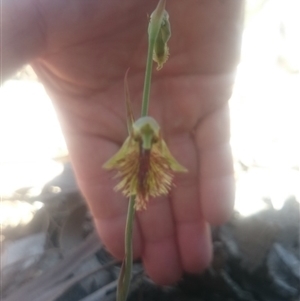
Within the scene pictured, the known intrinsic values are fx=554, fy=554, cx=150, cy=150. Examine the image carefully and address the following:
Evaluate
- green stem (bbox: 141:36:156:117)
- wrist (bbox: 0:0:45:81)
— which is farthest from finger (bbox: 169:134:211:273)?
green stem (bbox: 141:36:156:117)

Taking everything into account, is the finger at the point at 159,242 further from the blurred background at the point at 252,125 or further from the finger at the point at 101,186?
the blurred background at the point at 252,125

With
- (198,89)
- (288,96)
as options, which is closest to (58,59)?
(198,89)

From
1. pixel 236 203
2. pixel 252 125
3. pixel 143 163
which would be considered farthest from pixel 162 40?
pixel 252 125

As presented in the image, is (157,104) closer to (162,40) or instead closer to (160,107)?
(160,107)

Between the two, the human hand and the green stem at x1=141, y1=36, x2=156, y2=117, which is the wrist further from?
the green stem at x1=141, y1=36, x2=156, y2=117

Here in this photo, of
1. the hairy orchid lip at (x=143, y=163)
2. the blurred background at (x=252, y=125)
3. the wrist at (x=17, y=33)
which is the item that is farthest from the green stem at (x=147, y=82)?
the blurred background at (x=252, y=125)

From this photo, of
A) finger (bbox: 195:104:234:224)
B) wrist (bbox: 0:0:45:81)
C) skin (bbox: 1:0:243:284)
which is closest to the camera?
wrist (bbox: 0:0:45:81)

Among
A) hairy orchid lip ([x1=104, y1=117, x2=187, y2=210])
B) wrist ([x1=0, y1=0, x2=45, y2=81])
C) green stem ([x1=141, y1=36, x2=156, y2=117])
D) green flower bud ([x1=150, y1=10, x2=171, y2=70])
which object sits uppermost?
wrist ([x1=0, y1=0, x2=45, y2=81])
